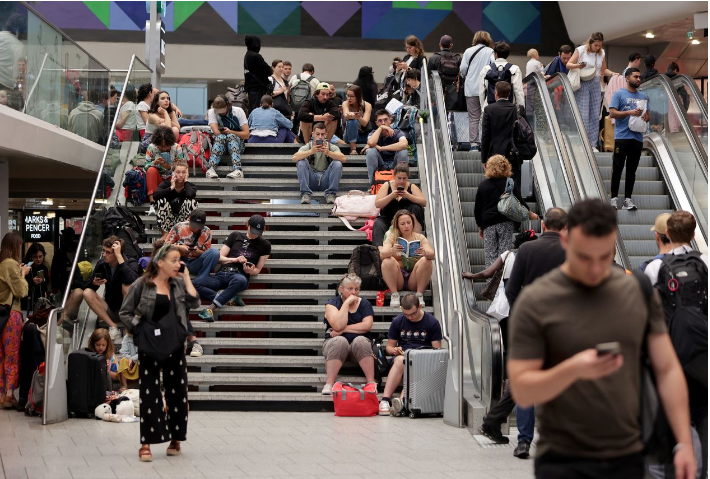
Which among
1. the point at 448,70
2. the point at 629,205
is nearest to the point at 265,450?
the point at 629,205

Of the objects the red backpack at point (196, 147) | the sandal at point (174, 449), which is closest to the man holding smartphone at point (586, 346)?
the sandal at point (174, 449)

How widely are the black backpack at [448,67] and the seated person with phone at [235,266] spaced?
432 centimetres

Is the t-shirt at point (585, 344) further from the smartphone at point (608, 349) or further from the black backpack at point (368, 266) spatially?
the black backpack at point (368, 266)

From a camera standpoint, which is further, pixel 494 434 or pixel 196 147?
pixel 196 147

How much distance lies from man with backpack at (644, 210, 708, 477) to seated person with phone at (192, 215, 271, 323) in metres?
6.06

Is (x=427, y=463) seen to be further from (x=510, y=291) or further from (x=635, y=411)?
(x=635, y=411)

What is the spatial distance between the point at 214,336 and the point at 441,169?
316 centimetres

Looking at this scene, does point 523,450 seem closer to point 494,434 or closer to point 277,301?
point 494,434

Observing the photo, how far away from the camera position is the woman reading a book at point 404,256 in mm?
11070

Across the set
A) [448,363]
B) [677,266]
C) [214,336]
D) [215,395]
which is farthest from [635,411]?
[214,336]

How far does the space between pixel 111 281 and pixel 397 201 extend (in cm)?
337

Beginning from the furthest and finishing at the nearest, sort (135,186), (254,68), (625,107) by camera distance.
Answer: (254,68) < (135,186) < (625,107)

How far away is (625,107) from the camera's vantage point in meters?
11.9

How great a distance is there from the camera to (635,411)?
10.7 feet
